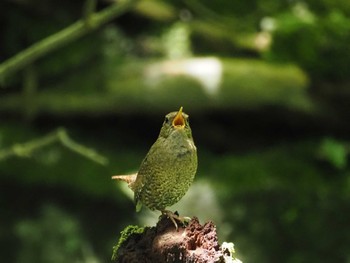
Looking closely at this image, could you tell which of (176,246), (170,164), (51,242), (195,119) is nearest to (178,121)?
(170,164)

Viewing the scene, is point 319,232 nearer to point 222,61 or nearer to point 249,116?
point 249,116

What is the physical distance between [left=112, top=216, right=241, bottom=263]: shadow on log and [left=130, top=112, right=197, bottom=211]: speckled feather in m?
0.12

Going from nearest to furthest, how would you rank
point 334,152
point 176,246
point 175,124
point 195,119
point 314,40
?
point 176,246 → point 175,124 → point 334,152 → point 314,40 → point 195,119

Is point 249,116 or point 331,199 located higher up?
point 249,116

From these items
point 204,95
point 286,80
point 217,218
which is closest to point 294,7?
point 286,80

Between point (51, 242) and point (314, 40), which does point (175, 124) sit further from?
point (314, 40)

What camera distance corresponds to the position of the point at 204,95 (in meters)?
7.36

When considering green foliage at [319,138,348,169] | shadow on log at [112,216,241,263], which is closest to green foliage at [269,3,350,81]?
green foliage at [319,138,348,169]

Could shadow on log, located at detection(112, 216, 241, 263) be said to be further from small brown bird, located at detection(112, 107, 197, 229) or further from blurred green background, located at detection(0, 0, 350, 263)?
blurred green background, located at detection(0, 0, 350, 263)

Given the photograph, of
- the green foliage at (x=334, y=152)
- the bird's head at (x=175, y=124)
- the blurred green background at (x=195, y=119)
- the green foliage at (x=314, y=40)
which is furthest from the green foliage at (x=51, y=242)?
the bird's head at (x=175, y=124)

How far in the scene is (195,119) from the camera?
7.39 metres

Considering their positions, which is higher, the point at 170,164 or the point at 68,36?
the point at 68,36

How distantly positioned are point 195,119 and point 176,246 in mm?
4779

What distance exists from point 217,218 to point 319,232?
0.88m
